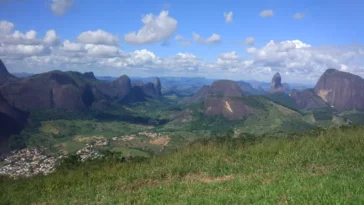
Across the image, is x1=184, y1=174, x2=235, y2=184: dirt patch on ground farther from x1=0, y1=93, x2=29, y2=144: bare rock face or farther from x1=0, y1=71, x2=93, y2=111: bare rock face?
x1=0, y1=71, x2=93, y2=111: bare rock face

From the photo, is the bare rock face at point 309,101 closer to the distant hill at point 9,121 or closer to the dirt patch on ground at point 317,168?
the distant hill at point 9,121

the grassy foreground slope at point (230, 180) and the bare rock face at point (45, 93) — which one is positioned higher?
the grassy foreground slope at point (230, 180)

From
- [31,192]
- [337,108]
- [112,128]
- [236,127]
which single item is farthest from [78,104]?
[31,192]

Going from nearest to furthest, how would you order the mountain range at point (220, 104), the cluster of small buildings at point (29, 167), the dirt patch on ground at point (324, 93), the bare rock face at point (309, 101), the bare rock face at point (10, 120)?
the cluster of small buildings at point (29, 167), the bare rock face at point (10, 120), the mountain range at point (220, 104), the dirt patch on ground at point (324, 93), the bare rock face at point (309, 101)

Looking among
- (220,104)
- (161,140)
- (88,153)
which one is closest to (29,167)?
(88,153)

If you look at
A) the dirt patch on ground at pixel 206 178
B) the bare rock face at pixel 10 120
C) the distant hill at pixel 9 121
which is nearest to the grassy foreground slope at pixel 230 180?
the dirt patch on ground at pixel 206 178

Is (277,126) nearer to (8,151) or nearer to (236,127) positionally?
(236,127)

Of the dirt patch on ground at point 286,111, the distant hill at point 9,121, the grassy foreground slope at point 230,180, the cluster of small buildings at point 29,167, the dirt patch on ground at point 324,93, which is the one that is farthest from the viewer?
the dirt patch on ground at point 324,93
